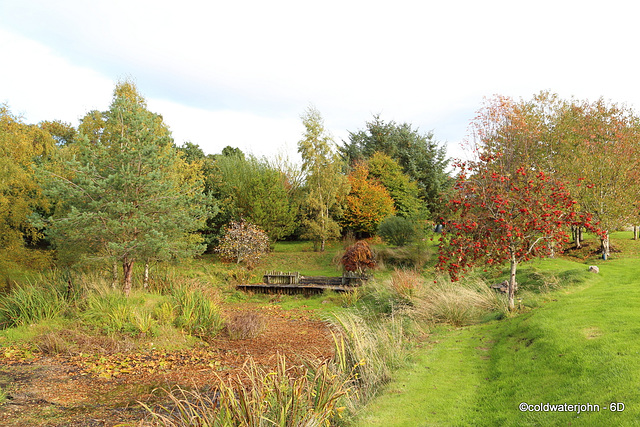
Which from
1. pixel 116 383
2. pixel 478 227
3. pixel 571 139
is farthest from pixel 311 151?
pixel 116 383

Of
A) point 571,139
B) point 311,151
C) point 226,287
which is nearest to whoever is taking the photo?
point 226,287

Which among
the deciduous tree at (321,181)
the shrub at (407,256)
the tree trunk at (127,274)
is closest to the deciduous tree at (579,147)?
the shrub at (407,256)

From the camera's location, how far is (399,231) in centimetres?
2344

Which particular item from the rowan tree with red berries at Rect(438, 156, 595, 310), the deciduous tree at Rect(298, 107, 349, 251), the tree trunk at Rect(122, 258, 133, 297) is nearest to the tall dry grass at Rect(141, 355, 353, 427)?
the rowan tree with red berries at Rect(438, 156, 595, 310)

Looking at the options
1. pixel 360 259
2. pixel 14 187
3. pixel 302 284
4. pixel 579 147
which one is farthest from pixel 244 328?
pixel 579 147

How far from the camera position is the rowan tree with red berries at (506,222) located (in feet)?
31.9

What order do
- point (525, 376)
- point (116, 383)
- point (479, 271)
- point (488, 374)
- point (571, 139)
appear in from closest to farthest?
point (525, 376), point (488, 374), point (116, 383), point (479, 271), point (571, 139)

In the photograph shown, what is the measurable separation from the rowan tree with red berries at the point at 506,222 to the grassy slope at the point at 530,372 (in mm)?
1616

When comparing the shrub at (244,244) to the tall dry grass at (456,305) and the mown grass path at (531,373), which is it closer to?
the tall dry grass at (456,305)

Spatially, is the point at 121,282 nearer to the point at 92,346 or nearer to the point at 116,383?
the point at 92,346

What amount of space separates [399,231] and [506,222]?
45.4ft

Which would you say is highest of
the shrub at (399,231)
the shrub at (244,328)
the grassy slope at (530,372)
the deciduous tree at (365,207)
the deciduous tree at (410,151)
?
the deciduous tree at (410,151)

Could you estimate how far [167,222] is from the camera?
11867mm

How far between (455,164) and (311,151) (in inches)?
747
